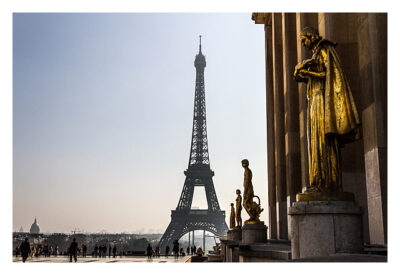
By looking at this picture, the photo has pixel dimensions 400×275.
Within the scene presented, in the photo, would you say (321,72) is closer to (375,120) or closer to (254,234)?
(375,120)

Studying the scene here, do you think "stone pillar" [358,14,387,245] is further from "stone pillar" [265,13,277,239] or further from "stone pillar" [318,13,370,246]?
"stone pillar" [265,13,277,239]

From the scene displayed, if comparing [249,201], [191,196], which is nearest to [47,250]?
[249,201]

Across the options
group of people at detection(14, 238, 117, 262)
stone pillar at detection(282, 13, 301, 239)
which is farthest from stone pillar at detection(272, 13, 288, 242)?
group of people at detection(14, 238, 117, 262)

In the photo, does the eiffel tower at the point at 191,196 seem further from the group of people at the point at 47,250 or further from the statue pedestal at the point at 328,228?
the statue pedestal at the point at 328,228
